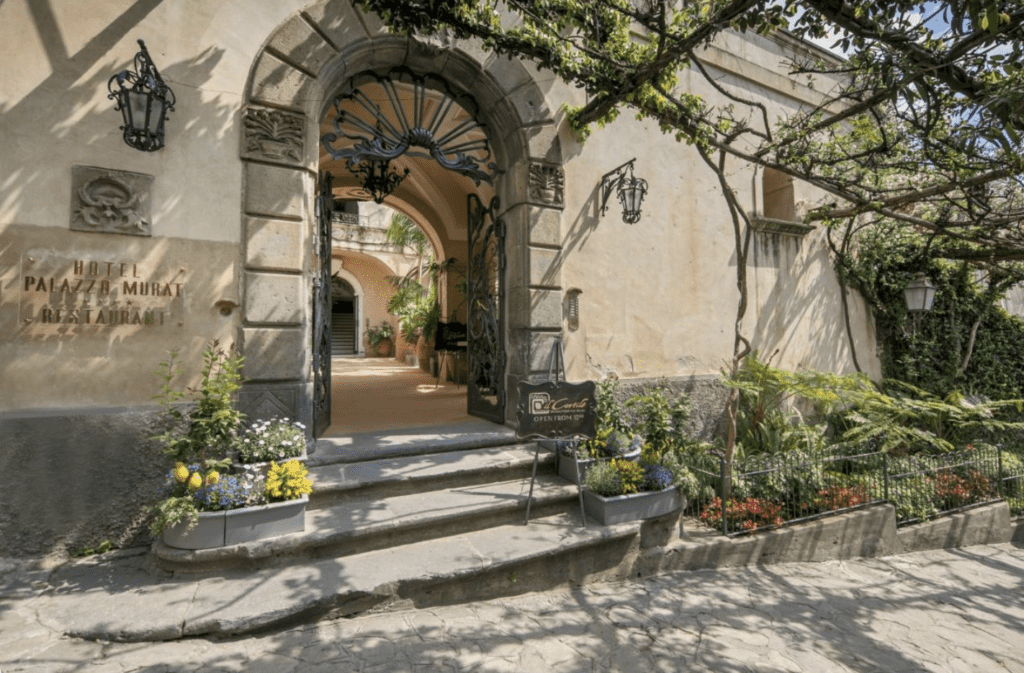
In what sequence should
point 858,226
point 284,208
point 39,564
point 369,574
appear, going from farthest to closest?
1. point 858,226
2. point 284,208
3. point 39,564
4. point 369,574

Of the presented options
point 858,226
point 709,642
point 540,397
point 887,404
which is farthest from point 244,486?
point 858,226

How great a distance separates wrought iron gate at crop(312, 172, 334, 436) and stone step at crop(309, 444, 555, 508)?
89 centimetres

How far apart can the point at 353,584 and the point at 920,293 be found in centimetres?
905

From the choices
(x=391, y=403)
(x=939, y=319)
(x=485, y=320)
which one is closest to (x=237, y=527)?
(x=485, y=320)

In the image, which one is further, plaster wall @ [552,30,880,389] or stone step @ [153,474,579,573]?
plaster wall @ [552,30,880,389]

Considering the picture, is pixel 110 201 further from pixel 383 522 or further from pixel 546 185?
pixel 546 185

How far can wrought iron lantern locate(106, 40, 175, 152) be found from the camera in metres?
3.51

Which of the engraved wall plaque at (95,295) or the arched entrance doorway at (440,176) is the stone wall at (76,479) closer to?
the engraved wall plaque at (95,295)

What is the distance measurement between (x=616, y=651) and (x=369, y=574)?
1.58 metres

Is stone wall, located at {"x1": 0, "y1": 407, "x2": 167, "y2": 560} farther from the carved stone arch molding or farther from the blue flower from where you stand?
the blue flower

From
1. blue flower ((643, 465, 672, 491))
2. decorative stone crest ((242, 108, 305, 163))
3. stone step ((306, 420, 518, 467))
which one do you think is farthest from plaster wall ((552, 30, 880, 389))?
decorative stone crest ((242, 108, 305, 163))

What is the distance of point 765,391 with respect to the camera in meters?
6.36

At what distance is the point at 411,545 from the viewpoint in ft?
11.6

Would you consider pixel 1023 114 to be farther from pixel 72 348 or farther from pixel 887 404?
pixel 72 348
